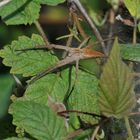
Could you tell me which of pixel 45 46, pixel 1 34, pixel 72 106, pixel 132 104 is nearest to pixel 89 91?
pixel 72 106

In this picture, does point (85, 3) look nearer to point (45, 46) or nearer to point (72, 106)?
point (45, 46)

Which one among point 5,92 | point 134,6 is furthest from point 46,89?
point 134,6

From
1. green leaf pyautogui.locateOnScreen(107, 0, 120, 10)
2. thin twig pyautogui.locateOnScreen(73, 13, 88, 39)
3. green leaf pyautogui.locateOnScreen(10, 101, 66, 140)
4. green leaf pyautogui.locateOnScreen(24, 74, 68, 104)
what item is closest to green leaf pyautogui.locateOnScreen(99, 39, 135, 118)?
green leaf pyautogui.locateOnScreen(10, 101, 66, 140)

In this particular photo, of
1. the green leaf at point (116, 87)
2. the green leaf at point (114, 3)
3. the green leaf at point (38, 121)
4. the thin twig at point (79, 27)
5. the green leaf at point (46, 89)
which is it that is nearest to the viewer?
the green leaf at point (116, 87)

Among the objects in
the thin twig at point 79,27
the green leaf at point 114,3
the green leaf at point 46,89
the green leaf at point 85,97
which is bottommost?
the green leaf at point 85,97

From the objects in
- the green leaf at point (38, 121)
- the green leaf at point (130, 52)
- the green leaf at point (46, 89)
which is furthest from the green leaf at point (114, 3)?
the green leaf at point (38, 121)

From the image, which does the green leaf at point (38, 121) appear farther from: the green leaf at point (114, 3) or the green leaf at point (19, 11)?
the green leaf at point (114, 3)

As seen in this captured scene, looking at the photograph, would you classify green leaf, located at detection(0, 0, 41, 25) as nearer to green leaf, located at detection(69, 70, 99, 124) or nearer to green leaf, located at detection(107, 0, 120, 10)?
green leaf, located at detection(69, 70, 99, 124)

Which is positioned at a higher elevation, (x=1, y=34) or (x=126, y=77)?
(x=1, y=34)

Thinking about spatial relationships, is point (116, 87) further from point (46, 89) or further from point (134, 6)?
point (134, 6)
